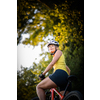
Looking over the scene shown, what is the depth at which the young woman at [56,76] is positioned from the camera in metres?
2.37

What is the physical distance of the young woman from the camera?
2.37 metres

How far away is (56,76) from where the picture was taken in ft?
7.80

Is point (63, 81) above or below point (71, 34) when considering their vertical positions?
below

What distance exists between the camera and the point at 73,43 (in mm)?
2740

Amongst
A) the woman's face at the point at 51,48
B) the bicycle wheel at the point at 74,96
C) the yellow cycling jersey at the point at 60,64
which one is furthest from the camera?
the woman's face at the point at 51,48

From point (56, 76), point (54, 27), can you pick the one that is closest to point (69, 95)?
point (56, 76)

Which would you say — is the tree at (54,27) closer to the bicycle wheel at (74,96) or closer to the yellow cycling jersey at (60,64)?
the yellow cycling jersey at (60,64)

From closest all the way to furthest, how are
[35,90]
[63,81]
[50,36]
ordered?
[63,81] < [35,90] < [50,36]

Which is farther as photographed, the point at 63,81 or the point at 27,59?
the point at 27,59

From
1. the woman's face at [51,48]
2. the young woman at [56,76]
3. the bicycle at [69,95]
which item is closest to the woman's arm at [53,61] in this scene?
the young woman at [56,76]

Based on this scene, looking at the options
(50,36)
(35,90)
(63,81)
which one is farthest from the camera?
(50,36)
